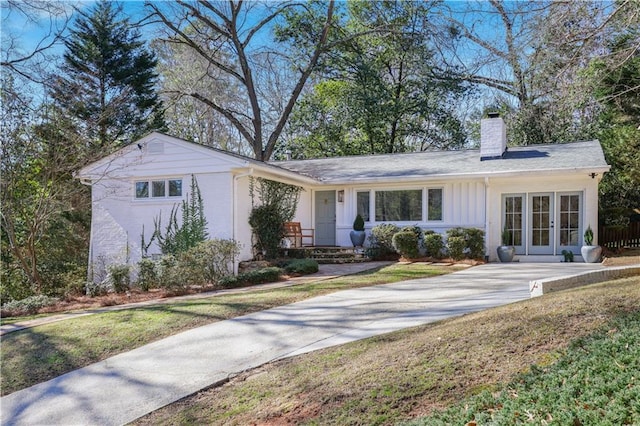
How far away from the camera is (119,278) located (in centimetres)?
1162

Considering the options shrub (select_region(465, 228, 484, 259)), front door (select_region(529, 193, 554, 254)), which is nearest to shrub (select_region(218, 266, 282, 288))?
shrub (select_region(465, 228, 484, 259))

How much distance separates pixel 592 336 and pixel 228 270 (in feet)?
30.4

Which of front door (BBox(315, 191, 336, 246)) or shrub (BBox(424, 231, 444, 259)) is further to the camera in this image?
front door (BBox(315, 191, 336, 246))

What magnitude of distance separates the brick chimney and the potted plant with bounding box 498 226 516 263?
2985mm

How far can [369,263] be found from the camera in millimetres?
13766

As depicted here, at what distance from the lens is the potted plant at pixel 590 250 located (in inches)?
497

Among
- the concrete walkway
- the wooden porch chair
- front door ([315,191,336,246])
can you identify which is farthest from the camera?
front door ([315,191,336,246])

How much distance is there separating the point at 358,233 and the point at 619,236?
28.9 feet

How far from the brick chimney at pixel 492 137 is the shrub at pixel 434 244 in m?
3.60

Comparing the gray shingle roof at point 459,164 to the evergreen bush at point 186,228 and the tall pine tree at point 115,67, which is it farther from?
the tall pine tree at point 115,67

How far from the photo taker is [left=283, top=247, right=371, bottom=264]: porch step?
14.3 m

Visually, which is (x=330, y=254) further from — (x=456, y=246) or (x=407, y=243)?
(x=456, y=246)

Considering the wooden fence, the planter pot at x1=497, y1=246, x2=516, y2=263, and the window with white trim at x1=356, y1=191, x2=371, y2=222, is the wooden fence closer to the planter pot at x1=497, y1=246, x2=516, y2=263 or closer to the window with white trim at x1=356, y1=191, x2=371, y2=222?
the planter pot at x1=497, y1=246, x2=516, y2=263

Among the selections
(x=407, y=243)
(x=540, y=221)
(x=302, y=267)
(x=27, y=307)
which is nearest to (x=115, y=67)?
(x=27, y=307)
